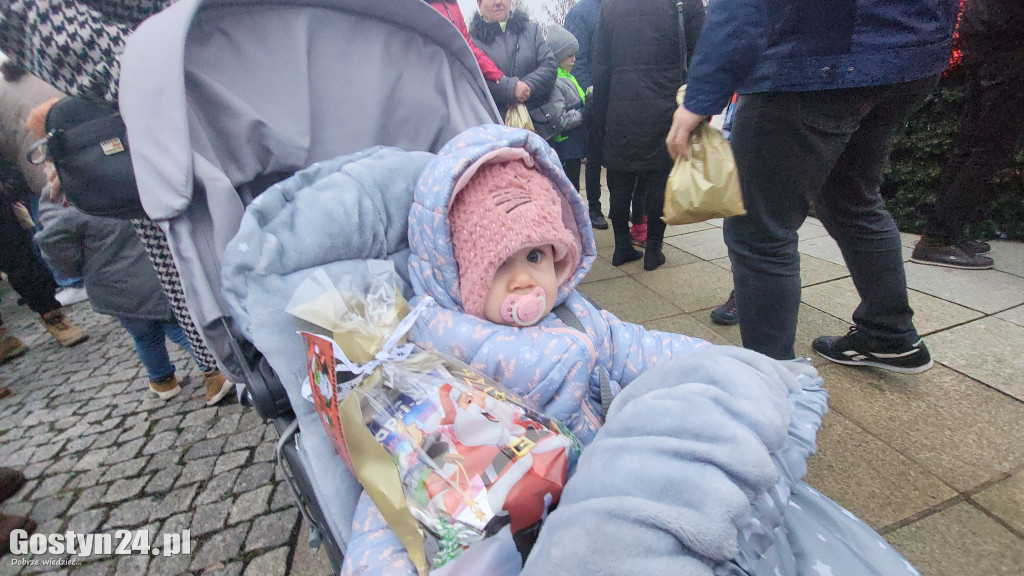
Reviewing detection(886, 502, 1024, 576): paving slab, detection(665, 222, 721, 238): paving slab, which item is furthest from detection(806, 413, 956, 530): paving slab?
detection(665, 222, 721, 238): paving slab

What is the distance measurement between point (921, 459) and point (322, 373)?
208 cm

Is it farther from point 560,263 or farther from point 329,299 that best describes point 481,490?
point 560,263

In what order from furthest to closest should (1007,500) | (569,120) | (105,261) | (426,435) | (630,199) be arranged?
1. (569,120)
2. (630,199)
3. (105,261)
4. (1007,500)
5. (426,435)

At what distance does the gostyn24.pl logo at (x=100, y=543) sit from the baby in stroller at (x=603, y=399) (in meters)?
1.31

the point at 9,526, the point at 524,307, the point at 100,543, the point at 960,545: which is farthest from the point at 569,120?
the point at 9,526

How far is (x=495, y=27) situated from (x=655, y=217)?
6.72 feet

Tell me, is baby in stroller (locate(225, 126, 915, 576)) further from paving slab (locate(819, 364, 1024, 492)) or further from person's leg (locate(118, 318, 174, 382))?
person's leg (locate(118, 318, 174, 382))

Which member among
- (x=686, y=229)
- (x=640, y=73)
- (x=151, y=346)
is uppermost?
(x=640, y=73)

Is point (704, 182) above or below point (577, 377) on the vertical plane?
above

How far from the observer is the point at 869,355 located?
214 centimetres

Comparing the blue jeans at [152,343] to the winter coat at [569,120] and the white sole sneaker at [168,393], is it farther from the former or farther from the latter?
the winter coat at [569,120]

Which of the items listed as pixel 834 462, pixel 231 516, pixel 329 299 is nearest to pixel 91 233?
pixel 231 516

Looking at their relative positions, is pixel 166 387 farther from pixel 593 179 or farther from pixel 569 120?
pixel 593 179

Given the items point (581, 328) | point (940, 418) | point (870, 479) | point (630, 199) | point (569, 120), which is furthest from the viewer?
point (569, 120)
